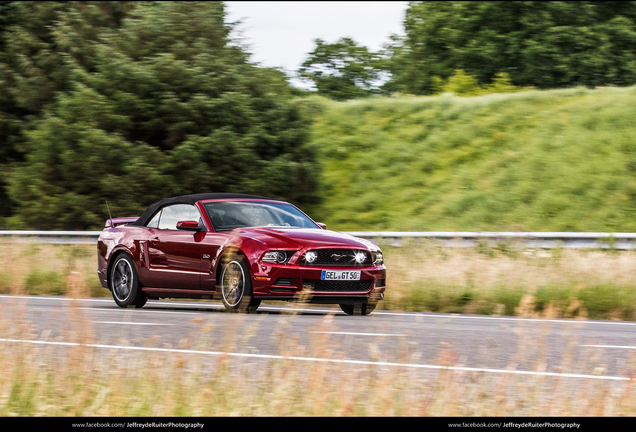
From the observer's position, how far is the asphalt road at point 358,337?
7645 mm

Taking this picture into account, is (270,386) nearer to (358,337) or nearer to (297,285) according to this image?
(358,337)

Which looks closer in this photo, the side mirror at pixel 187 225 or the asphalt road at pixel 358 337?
the asphalt road at pixel 358 337

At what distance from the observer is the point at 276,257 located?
1186 cm

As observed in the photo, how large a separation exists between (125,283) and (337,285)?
357 centimetres

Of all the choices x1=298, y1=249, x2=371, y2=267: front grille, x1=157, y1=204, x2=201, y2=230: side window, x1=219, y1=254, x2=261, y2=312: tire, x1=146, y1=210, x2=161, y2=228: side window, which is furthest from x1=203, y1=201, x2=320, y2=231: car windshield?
x1=298, y1=249, x2=371, y2=267: front grille

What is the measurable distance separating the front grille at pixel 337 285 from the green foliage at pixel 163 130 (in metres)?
12.2

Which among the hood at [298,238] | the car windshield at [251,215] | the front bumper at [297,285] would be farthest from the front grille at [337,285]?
the car windshield at [251,215]

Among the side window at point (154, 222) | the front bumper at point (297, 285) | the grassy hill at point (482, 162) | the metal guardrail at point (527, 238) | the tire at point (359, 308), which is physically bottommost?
the grassy hill at point (482, 162)

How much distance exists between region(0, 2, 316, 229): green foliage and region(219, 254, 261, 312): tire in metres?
12.0

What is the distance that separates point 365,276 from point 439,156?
16679 mm

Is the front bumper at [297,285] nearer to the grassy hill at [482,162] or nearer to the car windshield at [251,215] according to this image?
the car windshield at [251,215]

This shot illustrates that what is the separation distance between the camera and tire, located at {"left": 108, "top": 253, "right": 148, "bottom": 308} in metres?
13.7

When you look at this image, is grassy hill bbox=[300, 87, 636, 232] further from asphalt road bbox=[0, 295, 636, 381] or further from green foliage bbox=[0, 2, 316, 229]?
asphalt road bbox=[0, 295, 636, 381]

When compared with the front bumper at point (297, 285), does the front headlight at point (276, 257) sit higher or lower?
higher
